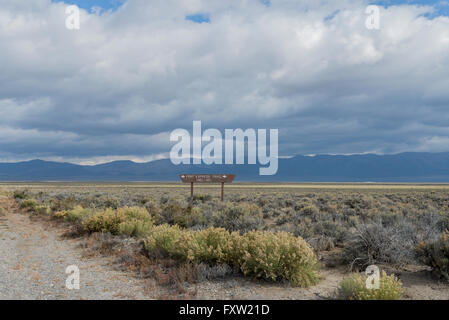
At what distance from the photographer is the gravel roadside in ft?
21.2

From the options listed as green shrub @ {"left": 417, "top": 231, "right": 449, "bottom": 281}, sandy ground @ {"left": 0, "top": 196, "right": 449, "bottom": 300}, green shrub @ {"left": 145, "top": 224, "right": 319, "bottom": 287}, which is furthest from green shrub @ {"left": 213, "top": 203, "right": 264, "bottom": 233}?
green shrub @ {"left": 417, "top": 231, "right": 449, "bottom": 281}

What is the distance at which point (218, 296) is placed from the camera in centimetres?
639

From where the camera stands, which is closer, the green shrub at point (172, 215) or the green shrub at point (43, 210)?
the green shrub at point (172, 215)

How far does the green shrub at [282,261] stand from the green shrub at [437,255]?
2463mm

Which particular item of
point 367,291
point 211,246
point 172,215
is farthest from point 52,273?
point 172,215

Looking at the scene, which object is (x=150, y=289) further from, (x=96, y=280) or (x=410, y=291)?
(x=410, y=291)

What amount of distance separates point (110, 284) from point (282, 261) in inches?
143

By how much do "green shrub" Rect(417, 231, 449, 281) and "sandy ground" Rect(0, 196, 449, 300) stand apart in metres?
0.22

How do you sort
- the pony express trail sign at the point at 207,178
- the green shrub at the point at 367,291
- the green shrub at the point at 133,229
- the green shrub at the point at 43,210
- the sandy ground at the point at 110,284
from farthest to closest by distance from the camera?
the pony express trail sign at the point at 207,178 → the green shrub at the point at 43,210 → the green shrub at the point at 133,229 → the sandy ground at the point at 110,284 → the green shrub at the point at 367,291

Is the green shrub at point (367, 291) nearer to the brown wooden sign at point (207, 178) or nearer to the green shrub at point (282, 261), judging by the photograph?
the green shrub at point (282, 261)

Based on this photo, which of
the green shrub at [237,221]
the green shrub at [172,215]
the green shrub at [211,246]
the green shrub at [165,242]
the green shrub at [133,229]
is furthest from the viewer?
the green shrub at [172,215]

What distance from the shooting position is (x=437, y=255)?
7230 mm

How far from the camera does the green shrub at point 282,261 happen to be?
6.92 meters

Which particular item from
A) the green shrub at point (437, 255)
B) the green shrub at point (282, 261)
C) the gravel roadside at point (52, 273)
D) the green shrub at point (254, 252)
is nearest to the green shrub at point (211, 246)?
the green shrub at point (254, 252)
